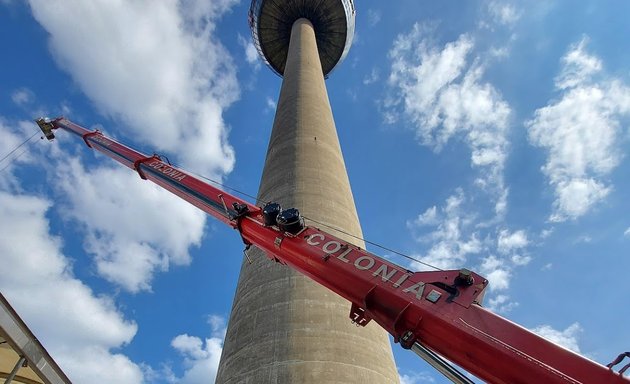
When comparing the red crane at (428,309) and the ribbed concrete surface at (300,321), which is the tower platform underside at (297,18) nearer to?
the ribbed concrete surface at (300,321)

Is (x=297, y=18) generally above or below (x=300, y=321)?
above

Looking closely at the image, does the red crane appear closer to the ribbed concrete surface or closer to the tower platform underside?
the ribbed concrete surface

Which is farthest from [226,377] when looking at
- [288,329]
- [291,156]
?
[291,156]

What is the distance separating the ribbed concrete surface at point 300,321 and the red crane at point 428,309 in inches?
54.9

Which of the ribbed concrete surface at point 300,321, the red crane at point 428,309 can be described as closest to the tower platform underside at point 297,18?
the ribbed concrete surface at point 300,321

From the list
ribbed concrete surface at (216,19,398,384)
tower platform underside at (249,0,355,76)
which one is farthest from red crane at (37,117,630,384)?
tower platform underside at (249,0,355,76)

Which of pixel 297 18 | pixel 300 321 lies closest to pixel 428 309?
pixel 300 321

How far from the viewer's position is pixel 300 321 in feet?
25.0

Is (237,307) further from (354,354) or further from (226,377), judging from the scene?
(354,354)

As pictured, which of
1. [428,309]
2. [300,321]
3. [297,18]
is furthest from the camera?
[297,18]

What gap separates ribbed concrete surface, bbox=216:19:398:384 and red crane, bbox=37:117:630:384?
1395 millimetres

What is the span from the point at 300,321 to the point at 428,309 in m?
3.27

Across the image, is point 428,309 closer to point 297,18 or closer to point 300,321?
point 300,321

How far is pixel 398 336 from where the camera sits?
4977 mm
